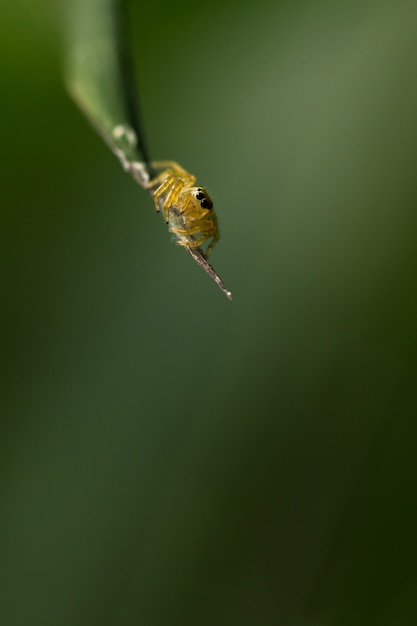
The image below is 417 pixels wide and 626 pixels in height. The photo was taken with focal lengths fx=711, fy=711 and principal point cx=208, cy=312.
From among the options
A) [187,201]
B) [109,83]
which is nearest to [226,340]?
[187,201]

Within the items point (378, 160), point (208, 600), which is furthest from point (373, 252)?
point (208, 600)

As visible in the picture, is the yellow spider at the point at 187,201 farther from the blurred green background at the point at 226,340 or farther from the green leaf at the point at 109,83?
the blurred green background at the point at 226,340

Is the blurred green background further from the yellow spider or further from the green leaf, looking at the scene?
the green leaf

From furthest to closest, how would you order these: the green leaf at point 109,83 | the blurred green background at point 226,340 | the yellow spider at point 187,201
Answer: the blurred green background at point 226,340 < the yellow spider at point 187,201 < the green leaf at point 109,83

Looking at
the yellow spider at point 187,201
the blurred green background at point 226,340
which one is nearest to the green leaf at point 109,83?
the yellow spider at point 187,201

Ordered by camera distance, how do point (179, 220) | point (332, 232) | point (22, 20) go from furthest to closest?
1. point (332, 232)
2. point (22, 20)
3. point (179, 220)

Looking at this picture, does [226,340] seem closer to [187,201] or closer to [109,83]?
[187,201]

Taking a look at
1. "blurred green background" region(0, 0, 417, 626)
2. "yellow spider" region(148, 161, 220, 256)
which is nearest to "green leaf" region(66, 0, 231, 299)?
"yellow spider" region(148, 161, 220, 256)

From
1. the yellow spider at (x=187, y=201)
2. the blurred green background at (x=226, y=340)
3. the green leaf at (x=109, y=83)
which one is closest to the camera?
the green leaf at (x=109, y=83)

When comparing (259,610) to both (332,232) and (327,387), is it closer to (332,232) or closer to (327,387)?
(327,387)
